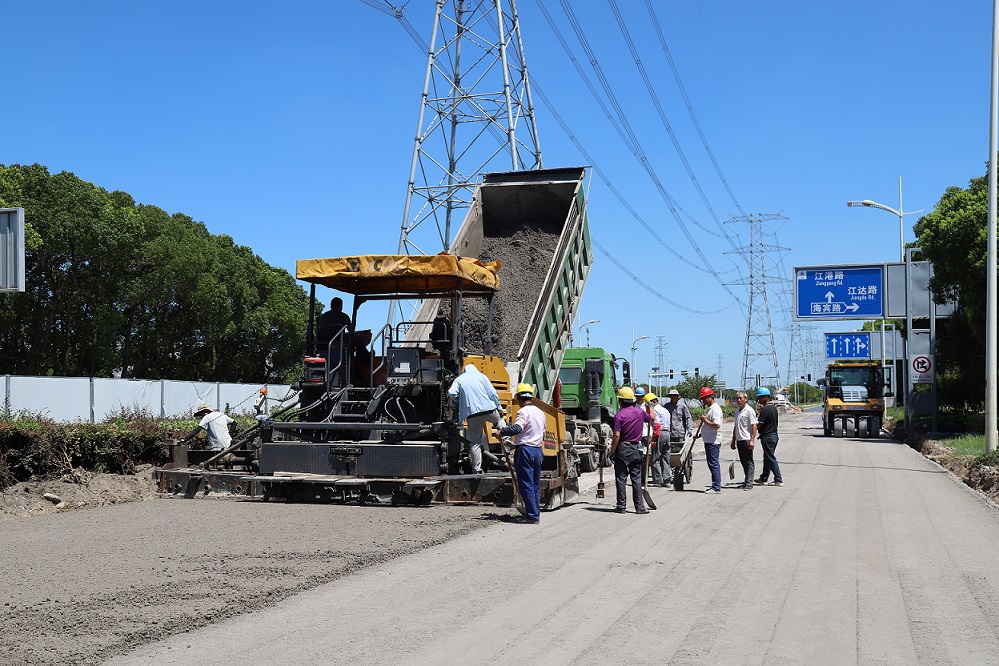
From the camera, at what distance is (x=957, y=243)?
29719 mm

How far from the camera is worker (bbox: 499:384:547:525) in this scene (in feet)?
34.4

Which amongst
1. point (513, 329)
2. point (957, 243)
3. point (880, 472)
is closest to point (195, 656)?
point (513, 329)

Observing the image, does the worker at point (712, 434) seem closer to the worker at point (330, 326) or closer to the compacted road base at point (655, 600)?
the compacted road base at point (655, 600)

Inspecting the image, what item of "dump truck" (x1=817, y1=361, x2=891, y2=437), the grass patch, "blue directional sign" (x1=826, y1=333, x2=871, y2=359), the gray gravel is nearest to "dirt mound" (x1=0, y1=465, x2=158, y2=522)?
the gray gravel

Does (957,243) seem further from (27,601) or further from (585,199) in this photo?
(27,601)

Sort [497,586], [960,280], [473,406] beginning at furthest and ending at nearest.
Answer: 1. [960,280]
2. [473,406]
3. [497,586]

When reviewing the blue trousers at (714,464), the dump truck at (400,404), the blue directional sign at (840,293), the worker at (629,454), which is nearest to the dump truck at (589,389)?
the blue trousers at (714,464)

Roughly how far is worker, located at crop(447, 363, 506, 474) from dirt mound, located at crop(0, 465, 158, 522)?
184 inches

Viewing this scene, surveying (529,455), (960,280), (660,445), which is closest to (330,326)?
(529,455)

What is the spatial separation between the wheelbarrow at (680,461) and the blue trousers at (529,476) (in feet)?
15.7

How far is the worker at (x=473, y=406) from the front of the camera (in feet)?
36.9

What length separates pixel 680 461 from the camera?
1501cm

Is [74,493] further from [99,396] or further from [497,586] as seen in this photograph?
[99,396]

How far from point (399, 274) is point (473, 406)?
204 centimetres
